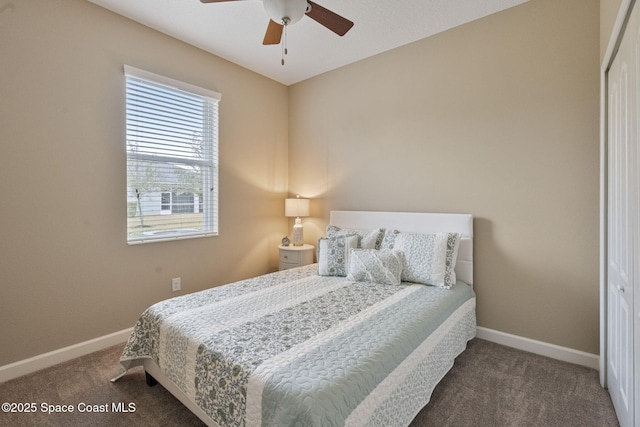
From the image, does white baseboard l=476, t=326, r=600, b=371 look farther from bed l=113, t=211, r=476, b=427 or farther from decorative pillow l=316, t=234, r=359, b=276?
decorative pillow l=316, t=234, r=359, b=276

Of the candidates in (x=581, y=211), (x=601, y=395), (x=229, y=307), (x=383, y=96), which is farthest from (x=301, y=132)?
(x=601, y=395)

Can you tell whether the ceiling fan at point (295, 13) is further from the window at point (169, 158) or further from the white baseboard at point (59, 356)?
the white baseboard at point (59, 356)

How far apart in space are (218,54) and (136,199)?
1768 millimetres

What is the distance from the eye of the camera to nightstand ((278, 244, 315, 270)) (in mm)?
3582

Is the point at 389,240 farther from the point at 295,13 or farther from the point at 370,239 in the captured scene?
the point at 295,13

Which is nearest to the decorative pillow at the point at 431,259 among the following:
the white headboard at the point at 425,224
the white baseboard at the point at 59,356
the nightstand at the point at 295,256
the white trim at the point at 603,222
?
the white headboard at the point at 425,224

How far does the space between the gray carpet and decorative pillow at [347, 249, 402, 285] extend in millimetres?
800

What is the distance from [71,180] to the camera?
2377mm

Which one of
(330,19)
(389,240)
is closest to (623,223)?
(389,240)

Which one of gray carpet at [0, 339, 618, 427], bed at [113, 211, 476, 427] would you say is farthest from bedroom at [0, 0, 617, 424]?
bed at [113, 211, 476, 427]

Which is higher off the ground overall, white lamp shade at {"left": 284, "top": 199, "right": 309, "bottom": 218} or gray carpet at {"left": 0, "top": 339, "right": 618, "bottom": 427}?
white lamp shade at {"left": 284, "top": 199, "right": 309, "bottom": 218}

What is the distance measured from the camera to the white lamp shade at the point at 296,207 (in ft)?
12.4

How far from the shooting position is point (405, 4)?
244 centimetres

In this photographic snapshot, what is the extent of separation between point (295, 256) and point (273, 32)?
7.59ft
